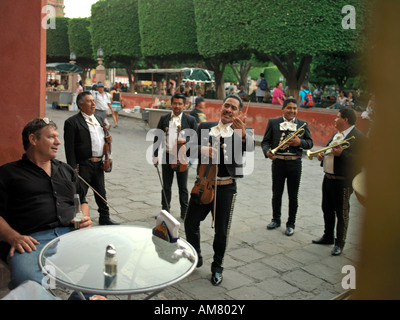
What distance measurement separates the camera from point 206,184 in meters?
4.14

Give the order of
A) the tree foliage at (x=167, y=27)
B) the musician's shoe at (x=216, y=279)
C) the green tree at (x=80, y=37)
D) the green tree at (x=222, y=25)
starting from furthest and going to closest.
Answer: the green tree at (x=80, y=37)
the tree foliage at (x=167, y=27)
the green tree at (x=222, y=25)
the musician's shoe at (x=216, y=279)

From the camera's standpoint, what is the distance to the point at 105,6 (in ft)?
102

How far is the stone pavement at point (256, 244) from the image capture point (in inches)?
163

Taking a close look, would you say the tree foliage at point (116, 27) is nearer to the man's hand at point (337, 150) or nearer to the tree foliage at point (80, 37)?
the tree foliage at point (80, 37)

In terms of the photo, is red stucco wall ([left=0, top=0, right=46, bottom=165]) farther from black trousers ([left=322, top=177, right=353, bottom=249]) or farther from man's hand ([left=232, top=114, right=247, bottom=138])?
black trousers ([left=322, top=177, right=353, bottom=249])

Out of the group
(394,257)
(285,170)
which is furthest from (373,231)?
(285,170)

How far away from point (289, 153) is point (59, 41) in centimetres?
4230

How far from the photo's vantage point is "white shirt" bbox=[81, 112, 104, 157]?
5402mm

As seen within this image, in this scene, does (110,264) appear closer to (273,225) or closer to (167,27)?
(273,225)

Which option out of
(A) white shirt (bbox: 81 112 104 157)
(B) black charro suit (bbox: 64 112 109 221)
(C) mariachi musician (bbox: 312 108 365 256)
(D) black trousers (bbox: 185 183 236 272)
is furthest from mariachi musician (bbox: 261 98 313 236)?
(B) black charro suit (bbox: 64 112 109 221)

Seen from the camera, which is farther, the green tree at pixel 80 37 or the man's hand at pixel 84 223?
the green tree at pixel 80 37

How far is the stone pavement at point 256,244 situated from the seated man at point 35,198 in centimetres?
103

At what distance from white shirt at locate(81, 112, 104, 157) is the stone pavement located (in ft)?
3.90

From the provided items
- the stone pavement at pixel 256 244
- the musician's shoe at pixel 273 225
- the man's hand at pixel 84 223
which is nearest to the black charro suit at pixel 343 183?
the stone pavement at pixel 256 244
